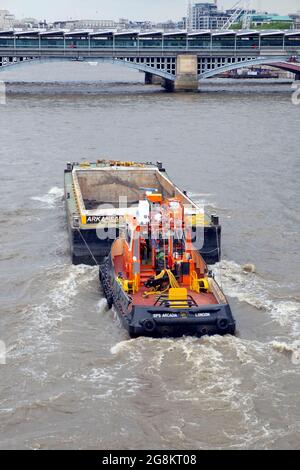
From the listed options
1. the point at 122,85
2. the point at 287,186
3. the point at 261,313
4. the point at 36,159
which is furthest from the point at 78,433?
the point at 122,85

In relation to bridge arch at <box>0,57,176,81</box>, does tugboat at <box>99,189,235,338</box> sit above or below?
below

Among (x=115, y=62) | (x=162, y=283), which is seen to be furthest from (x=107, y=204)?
(x=115, y=62)

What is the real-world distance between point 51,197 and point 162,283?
18653 millimetres

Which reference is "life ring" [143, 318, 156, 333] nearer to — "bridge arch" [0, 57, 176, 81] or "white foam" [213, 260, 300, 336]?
"white foam" [213, 260, 300, 336]

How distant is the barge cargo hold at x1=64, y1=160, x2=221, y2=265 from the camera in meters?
28.5

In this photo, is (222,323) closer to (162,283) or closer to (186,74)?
(162,283)

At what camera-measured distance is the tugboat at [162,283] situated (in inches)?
847

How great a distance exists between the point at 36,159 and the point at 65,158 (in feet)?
5.97

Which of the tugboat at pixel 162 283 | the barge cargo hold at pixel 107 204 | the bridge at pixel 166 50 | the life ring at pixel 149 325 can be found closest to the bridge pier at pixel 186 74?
the bridge at pixel 166 50

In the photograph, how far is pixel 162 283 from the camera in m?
23.1

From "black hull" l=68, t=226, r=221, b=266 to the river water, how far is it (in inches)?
20.8

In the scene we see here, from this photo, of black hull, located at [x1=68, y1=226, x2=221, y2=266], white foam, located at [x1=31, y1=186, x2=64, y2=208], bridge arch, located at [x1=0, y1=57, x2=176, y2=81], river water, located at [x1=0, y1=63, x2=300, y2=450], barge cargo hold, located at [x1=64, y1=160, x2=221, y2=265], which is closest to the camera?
river water, located at [x1=0, y1=63, x2=300, y2=450]

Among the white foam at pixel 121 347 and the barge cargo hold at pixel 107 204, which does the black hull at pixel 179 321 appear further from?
the barge cargo hold at pixel 107 204

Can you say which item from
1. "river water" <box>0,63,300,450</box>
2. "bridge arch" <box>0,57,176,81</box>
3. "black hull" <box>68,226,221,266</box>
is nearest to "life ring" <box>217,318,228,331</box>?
"river water" <box>0,63,300,450</box>
